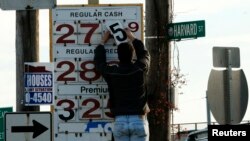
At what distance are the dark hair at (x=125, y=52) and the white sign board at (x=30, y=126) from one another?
1274 mm

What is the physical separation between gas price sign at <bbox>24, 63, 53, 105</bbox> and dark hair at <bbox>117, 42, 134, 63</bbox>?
863 millimetres

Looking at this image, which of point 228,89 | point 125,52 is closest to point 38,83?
point 125,52

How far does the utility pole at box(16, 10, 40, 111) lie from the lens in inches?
430

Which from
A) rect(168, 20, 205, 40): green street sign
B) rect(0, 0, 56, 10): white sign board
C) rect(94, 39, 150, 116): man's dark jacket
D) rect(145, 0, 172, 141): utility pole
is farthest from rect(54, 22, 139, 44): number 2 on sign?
rect(145, 0, 172, 141): utility pole

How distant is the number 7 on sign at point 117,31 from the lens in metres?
11.4

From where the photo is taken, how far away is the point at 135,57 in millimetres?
11602

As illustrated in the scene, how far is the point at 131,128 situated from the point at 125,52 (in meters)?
0.90

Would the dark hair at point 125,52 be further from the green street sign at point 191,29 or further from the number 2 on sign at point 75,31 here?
the green street sign at point 191,29

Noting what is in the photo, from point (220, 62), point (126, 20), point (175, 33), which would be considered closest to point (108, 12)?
point (126, 20)

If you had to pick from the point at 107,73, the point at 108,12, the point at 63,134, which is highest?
the point at 108,12

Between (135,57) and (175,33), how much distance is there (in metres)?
4.45

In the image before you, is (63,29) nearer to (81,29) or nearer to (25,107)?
(81,29)

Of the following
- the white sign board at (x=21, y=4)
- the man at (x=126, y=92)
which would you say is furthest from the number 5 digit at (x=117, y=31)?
the white sign board at (x=21, y=4)

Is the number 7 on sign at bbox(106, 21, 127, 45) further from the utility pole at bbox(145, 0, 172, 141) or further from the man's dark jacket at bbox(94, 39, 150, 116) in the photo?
the utility pole at bbox(145, 0, 172, 141)
